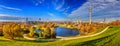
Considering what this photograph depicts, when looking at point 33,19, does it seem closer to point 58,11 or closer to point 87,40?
point 58,11

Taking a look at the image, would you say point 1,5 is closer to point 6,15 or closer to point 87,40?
point 6,15

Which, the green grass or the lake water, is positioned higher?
the lake water

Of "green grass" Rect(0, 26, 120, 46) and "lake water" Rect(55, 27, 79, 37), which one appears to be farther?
"lake water" Rect(55, 27, 79, 37)

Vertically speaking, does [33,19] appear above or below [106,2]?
below

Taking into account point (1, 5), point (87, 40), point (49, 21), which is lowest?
point (87, 40)

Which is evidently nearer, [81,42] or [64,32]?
[81,42]

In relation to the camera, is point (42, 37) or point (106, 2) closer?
point (42, 37)

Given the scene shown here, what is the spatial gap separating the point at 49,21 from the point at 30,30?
3.01 ft

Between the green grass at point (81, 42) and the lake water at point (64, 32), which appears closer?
the green grass at point (81, 42)

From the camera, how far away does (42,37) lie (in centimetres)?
1002

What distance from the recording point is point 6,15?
392 inches

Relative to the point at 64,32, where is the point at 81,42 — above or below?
below

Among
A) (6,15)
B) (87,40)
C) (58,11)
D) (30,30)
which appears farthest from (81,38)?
(6,15)

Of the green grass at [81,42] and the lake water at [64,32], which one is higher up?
the lake water at [64,32]
